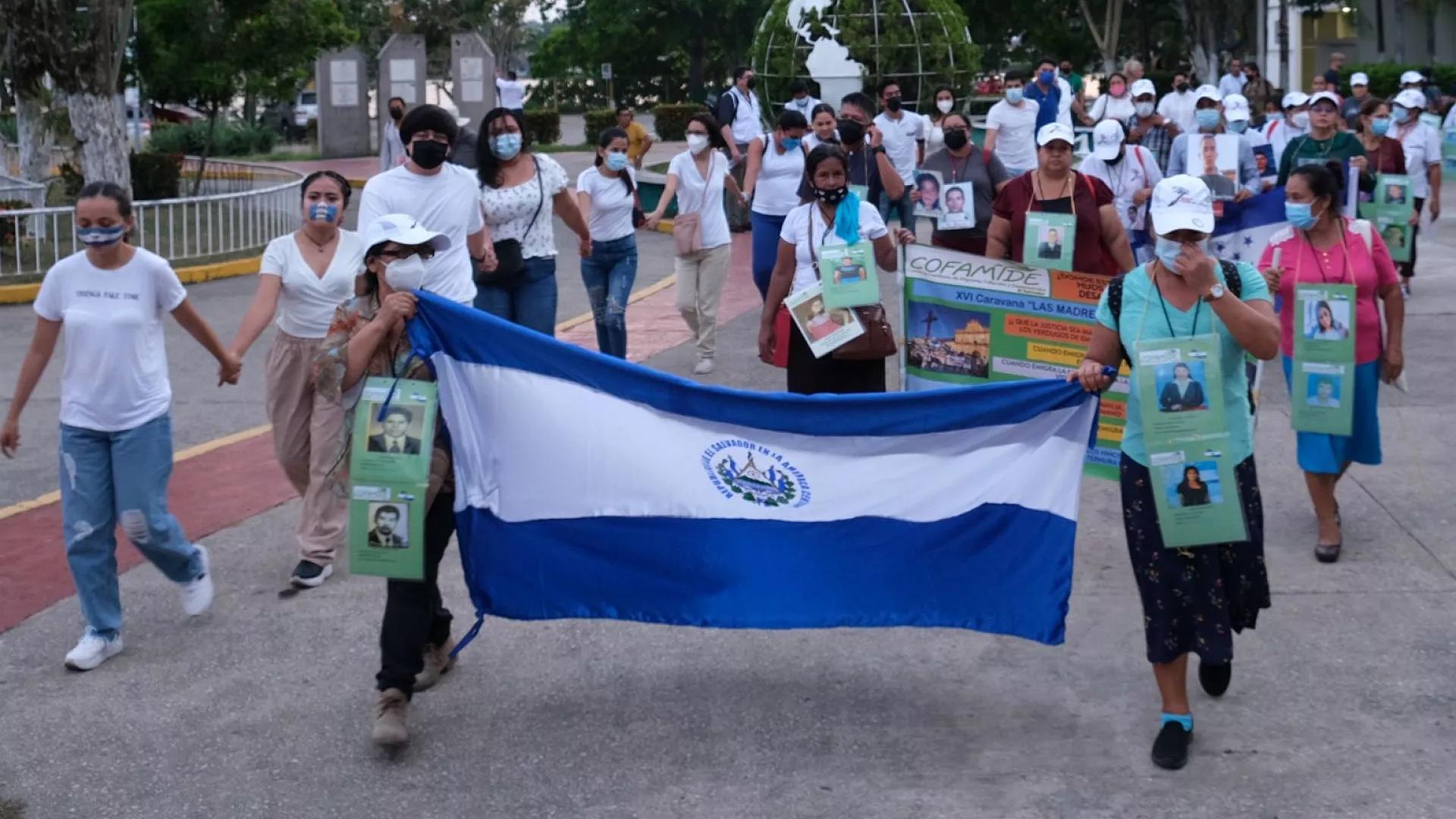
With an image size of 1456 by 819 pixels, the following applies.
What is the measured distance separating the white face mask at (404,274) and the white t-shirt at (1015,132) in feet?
40.3

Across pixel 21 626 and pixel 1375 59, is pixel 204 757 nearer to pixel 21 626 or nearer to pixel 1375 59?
pixel 21 626

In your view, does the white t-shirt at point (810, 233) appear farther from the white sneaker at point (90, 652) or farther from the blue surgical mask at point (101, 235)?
the white sneaker at point (90, 652)

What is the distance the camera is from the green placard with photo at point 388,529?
17.3 ft

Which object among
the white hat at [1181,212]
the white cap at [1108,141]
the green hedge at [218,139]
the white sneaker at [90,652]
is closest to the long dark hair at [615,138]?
the white cap at [1108,141]

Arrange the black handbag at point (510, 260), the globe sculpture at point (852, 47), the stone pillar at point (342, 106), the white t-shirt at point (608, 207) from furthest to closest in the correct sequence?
1. the stone pillar at point (342, 106)
2. the globe sculpture at point (852, 47)
3. the white t-shirt at point (608, 207)
4. the black handbag at point (510, 260)

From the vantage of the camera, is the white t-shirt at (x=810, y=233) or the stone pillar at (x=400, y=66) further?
the stone pillar at (x=400, y=66)

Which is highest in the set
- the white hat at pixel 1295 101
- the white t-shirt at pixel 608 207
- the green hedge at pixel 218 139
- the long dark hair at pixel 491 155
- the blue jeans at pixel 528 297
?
the green hedge at pixel 218 139

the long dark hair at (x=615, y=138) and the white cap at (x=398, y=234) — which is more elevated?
the long dark hair at (x=615, y=138)

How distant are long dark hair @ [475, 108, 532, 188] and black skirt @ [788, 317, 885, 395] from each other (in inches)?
77.7

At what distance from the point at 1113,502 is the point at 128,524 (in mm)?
4399

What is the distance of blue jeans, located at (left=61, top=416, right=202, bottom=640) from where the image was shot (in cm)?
636

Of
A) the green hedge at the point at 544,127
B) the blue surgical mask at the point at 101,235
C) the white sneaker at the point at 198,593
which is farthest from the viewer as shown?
the green hedge at the point at 544,127

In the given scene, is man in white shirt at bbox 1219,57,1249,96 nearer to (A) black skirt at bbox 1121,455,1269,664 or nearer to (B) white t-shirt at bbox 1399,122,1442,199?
(B) white t-shirt at bbox 1399,122,1442,199

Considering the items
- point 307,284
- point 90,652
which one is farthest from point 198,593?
point 307,284
